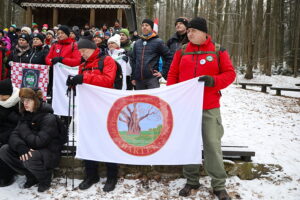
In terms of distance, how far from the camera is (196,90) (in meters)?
3.33

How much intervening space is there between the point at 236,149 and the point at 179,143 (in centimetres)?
122

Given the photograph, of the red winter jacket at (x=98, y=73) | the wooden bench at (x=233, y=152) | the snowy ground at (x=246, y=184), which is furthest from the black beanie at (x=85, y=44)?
the snowy ground at (x=246, y=184)

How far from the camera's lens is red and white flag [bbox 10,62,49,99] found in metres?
5.37

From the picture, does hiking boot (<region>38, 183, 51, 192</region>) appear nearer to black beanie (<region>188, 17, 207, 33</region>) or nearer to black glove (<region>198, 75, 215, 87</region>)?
black glove (<region>198, 75, 215, 87</region>)

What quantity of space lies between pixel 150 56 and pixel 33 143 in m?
2.42

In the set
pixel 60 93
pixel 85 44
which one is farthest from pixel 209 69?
pixel 60 93

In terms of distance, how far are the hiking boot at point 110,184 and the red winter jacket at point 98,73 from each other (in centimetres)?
139

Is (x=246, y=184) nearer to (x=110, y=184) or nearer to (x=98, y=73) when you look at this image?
(x=110, y=184)

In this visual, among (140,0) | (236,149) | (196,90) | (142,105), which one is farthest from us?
(140,0)

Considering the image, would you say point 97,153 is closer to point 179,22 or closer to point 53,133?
point 53,133

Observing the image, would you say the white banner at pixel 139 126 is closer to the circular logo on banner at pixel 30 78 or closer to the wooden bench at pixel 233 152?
the wooden bench at pixel 233 152

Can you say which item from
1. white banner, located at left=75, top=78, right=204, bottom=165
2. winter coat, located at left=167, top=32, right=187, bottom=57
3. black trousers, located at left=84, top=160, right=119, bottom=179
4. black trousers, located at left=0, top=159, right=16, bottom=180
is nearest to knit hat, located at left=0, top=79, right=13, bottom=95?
black trousers, located at left=0, top=159, right=16, bottom=180

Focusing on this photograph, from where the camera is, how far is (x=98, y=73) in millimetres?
3668

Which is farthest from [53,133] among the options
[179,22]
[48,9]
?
[48,9]
